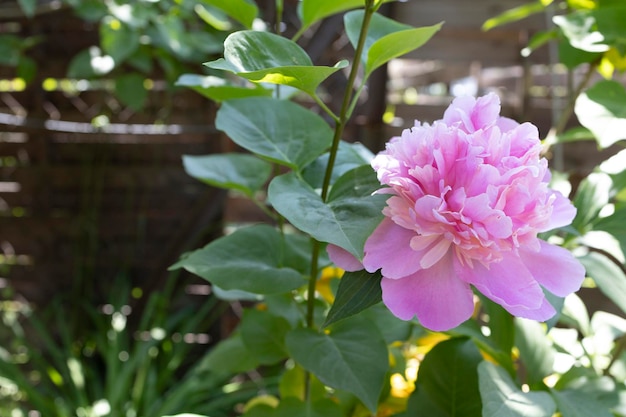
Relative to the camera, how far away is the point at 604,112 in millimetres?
490

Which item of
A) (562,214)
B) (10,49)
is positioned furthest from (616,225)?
(10,49)

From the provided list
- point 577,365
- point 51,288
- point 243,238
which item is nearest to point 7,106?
point 51,288

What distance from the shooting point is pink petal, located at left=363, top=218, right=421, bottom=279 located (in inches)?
11.8

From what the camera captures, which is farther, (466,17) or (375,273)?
(466,17)

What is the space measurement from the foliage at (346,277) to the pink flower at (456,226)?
0.06 feet

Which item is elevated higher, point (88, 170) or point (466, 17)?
point (466, 17)

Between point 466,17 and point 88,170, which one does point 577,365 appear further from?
point 88,170

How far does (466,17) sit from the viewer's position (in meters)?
1.52

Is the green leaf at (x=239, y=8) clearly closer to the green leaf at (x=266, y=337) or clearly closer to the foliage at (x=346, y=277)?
the foliage at (x=346, y=277)

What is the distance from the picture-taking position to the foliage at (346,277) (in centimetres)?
33

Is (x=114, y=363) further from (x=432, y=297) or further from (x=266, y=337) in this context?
(x=432, y=297)

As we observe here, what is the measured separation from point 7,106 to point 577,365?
1.93 m

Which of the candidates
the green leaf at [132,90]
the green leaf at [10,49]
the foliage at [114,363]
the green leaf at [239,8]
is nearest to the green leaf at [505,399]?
the green leaf at [239,8]

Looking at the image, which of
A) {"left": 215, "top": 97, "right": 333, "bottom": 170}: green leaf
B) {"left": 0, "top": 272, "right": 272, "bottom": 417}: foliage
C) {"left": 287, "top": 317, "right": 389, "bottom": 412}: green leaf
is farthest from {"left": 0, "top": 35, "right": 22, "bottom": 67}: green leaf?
{"left": 287, "top": 317, "right": 389, "bottom": 412}: green leaf
